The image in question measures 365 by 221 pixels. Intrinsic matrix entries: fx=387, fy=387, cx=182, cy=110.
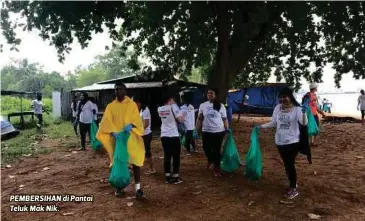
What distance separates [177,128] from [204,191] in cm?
114

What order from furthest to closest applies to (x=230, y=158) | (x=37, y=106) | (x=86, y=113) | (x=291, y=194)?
(x=37, y=106) < (x=86, y=113) < (x=230, y=158) < (x=291, y=194)

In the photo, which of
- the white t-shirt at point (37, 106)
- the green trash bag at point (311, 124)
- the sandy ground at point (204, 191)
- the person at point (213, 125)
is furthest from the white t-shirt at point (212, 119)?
the white t-shirt at point (37, 106)

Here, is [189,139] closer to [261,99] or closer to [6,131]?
[6,131]

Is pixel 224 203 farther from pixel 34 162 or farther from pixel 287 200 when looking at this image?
pixel 34 162

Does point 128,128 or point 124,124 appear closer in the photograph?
point 128,128

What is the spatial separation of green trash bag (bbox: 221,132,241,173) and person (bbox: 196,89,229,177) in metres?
0.13

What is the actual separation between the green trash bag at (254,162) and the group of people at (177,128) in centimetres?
17

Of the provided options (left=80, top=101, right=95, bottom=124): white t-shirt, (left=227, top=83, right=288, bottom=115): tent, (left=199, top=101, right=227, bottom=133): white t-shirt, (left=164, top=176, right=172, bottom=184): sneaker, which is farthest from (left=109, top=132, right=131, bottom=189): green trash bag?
(left=227, top=83, right=288, bottom=115): tent

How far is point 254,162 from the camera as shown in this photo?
646cm

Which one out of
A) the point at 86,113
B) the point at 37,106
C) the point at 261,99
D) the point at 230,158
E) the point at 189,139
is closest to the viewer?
the point at 230,158

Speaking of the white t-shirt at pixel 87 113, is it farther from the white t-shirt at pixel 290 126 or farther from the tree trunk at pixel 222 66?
the white t-shirt at pixel 290 126

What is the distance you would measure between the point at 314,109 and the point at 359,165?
7.02 ft

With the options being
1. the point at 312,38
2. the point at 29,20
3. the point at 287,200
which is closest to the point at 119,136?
the point at 287,200

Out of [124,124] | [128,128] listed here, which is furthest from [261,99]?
[128,128]
